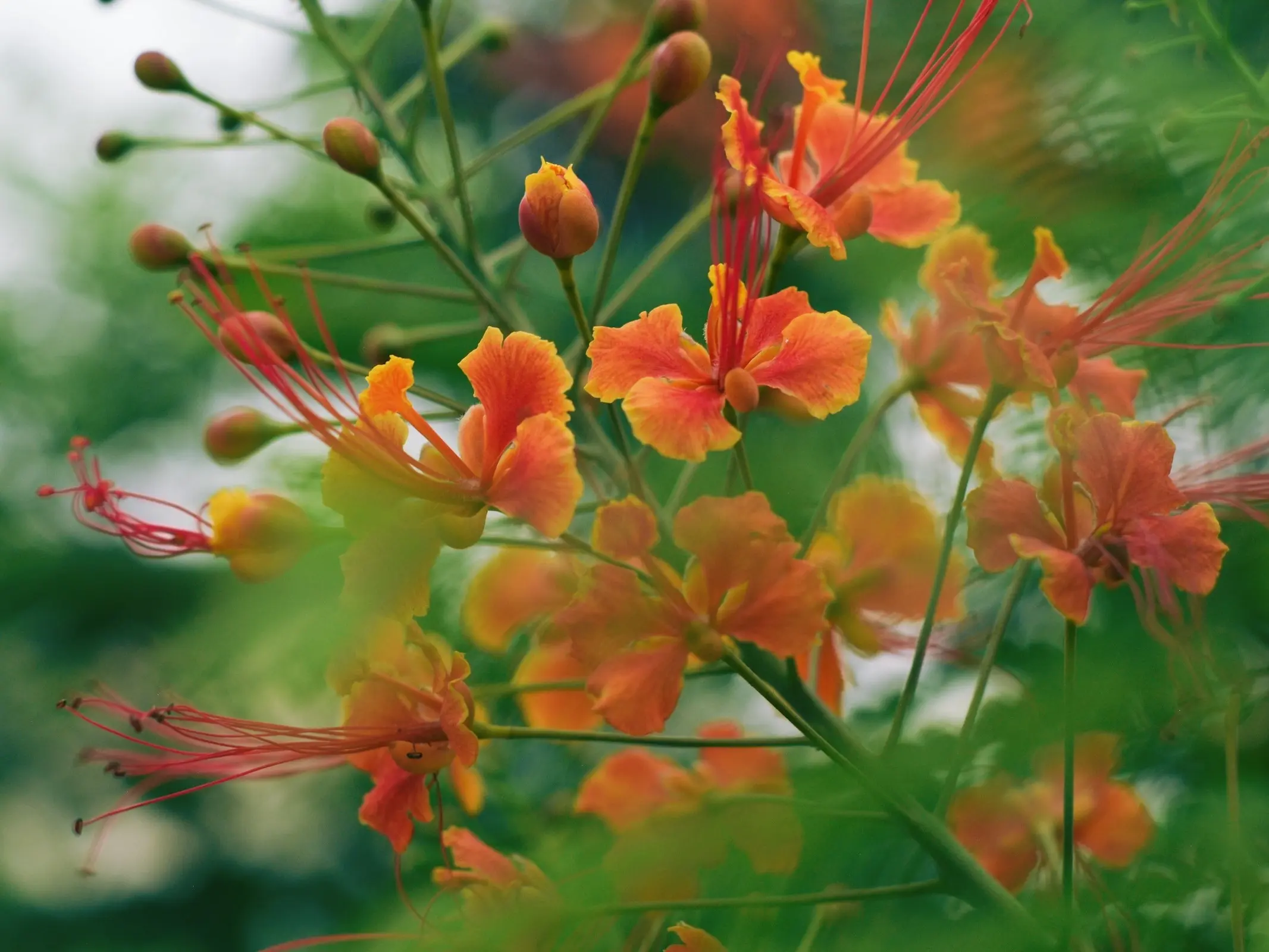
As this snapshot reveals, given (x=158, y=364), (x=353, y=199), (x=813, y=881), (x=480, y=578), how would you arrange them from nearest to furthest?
1. (x=813, y=881)
2. (x=480, y=578)
3. (x=353, y=199)
4. (x=158, y=364)

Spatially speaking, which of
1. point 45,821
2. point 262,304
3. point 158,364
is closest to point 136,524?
point 262,304

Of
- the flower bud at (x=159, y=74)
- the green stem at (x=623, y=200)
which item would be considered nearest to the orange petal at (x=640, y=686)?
the green stem at (x=623, y=200)

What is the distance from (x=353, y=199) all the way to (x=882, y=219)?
0.84m

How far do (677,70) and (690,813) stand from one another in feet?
1.61

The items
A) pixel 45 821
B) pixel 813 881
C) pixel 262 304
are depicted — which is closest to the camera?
pixel 813 881

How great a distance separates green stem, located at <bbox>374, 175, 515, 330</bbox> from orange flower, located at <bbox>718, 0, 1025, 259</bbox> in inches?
7.6

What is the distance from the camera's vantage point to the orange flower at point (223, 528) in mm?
672

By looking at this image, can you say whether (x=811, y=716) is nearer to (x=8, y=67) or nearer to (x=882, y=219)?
(x=882, y=219)

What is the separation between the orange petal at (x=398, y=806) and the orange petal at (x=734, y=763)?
0.22 m

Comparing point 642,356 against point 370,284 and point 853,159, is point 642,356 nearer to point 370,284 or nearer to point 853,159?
point 853,159

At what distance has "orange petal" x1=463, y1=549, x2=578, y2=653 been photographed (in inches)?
34.2

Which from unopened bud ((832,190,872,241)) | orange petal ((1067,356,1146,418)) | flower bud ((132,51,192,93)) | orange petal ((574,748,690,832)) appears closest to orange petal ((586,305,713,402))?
unopened bud ((832,190,872,241))

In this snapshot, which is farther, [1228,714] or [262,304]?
[262,304]

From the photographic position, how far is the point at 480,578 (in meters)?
0.87
